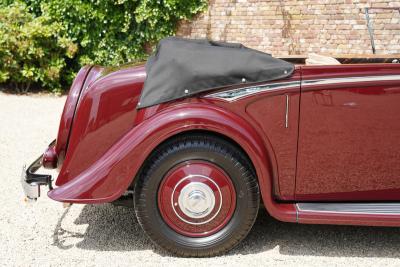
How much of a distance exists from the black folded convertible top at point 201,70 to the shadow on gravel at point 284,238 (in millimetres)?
941

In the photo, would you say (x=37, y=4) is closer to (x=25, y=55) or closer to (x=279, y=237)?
(x=25, y=55)

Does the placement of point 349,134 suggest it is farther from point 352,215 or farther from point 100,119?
point 100,119

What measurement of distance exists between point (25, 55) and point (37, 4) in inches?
41.5

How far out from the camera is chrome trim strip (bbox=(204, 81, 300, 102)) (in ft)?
9.56

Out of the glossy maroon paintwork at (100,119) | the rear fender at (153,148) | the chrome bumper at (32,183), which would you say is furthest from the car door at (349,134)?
the chrome bumper at (32,183)

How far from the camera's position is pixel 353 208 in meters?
2.99

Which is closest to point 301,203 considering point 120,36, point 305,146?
point 305,146

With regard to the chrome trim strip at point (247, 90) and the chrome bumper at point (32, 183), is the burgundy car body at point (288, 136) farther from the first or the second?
the chrome bumper at point (32, 183)

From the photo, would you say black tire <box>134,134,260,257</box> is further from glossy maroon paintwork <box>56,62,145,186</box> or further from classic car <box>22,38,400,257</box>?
glossy maroon paintwork <box>56,62,145,186</box>

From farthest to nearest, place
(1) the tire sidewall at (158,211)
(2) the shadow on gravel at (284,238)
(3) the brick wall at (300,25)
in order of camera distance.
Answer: (3) the brick wall at (300,25), (2) the shadow on gravel at (284,238), (1) the tire sidewall at (158,211)

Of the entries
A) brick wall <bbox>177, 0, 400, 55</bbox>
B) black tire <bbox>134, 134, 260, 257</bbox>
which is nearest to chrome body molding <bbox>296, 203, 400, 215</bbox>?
black tire <bbox>134, 134, 260, 257</bbox>

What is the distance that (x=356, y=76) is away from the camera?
113 inches

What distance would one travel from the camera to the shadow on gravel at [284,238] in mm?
3223

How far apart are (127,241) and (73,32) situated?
553 centimetres
